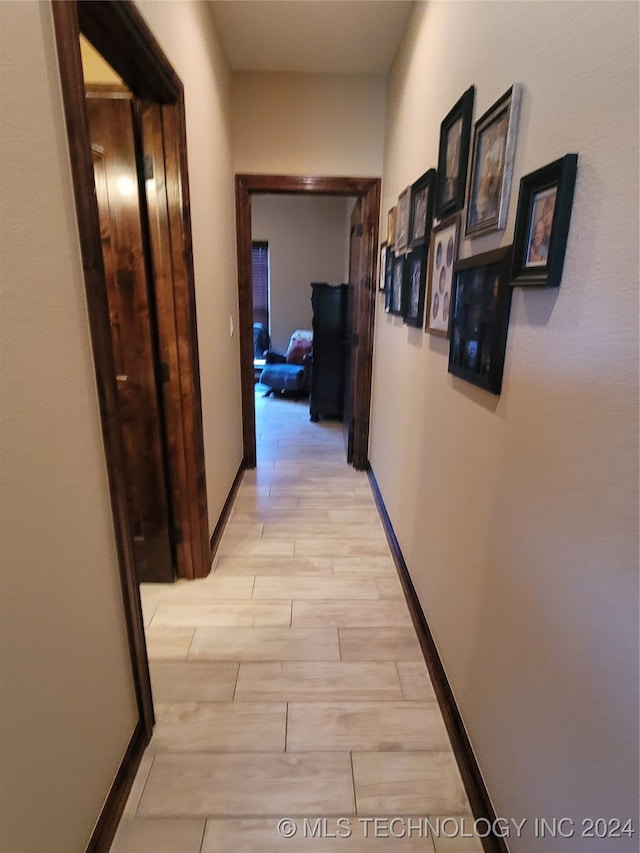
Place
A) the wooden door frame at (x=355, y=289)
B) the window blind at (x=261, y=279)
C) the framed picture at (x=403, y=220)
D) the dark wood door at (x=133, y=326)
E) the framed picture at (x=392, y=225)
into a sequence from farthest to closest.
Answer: the window blind at (x=261, y=279)
the wooden door frame at (x=355, y=289)
the framed picture at (x=392, y=225)
the framed picture at (x=403, y=220)
the dark wood door at (x=133, y=326)

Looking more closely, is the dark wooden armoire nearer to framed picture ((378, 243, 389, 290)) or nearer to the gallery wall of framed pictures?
framed picture ((378, 243, 389, 290))

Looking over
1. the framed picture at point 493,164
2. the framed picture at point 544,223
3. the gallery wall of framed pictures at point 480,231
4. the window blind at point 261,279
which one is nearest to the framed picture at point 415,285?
the gallery wall of framed pictures at point 480,231

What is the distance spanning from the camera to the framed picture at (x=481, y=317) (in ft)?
3.64

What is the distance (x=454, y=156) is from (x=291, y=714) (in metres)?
1.98

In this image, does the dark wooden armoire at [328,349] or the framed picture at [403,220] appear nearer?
the framed picture at [403,220]

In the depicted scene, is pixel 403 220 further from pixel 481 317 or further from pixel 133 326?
pixel 133 326

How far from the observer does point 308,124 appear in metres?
2.96

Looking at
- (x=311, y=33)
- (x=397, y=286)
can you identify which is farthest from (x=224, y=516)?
(x=311, y=33)

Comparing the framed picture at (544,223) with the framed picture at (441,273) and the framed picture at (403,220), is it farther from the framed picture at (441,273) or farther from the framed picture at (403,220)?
the framed picture at (403,220)

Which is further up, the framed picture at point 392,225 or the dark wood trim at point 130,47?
the dark wood trim at point 130,47

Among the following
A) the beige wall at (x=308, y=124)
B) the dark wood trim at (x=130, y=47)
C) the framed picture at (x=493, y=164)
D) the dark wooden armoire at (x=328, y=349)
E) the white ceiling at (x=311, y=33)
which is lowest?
the dark wooden armoire at (x=328, y=349)

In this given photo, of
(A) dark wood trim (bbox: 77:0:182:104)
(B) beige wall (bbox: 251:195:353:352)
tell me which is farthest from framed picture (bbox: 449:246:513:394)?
(B) beige wall (bbox: 251:195:353:352)

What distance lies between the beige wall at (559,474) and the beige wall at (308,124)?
1.58 metres

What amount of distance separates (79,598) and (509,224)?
1357 millimetres
